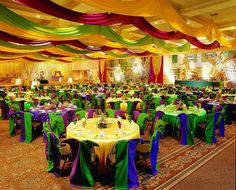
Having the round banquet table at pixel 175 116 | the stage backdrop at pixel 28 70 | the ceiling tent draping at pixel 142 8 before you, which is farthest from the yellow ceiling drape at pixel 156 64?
the round banquet table at pixel 175 116

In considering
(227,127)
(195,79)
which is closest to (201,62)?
(195,79)

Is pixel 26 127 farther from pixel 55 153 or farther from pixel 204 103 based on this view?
pixel 204 103

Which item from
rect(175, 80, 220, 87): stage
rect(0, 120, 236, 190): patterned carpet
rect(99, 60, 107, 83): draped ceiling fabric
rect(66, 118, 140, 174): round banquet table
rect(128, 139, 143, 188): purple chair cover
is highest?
rect(99, 60, 107, 83): draped ceiling fabric

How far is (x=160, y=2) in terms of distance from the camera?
4531mm

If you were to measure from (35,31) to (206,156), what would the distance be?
16.9 ft

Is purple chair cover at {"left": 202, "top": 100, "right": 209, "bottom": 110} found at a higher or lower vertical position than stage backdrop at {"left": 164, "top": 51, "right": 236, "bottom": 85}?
lower

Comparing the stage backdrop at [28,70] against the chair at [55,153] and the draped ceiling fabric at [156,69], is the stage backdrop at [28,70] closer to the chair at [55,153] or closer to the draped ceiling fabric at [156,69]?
the draped ceiling fabric at [156,69]

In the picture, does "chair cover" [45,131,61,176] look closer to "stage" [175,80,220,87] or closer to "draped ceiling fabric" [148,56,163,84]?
"stage" [175,80,220,87]

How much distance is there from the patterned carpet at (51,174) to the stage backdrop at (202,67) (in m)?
12.1

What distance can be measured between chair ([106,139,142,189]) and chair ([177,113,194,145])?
2.47 m

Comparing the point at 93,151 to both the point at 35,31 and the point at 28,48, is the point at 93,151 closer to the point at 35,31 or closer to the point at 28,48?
the point at 35,31

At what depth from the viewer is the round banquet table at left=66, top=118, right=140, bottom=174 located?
354 cm

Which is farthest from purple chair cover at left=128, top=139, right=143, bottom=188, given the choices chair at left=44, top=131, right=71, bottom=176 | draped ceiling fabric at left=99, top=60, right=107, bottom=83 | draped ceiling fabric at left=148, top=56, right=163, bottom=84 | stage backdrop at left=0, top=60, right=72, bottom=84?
draped ceiling fabric at left=99, top=60, right=107, bottom=83

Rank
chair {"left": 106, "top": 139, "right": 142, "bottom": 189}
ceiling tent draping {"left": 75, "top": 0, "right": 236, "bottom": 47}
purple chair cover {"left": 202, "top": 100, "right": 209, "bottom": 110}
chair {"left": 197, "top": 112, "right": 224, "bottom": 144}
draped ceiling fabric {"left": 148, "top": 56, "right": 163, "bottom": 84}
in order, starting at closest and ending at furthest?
chair {"left": 106, "top": 139, "right": 142, "bottom": 189}, ceiling tent draping {"left": 75, "top": 0, "right": 236, "bottom": 47}, chair {"left": 197, "top": 112, "right": 224, "bottom": 144}, purple chair cover {"left": 202, "top": 100, "right": 209, "bottom": 110}, draped ceiling fabric {"left": 148, "top": 56, "right": 163, "bottom": 84}
